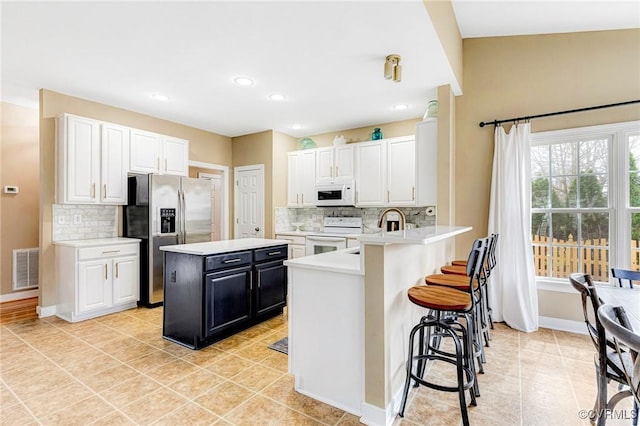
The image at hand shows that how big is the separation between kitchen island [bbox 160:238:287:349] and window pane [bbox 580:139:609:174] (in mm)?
3350

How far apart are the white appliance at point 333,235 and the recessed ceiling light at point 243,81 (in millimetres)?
2404

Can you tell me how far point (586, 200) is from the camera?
3.17m

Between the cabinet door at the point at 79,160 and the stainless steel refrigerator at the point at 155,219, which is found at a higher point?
the cabinet door at the point at 79,160

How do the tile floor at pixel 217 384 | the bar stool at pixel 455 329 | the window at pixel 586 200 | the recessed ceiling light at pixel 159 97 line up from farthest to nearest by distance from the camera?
the recessed ceiling light at pixel 159 97 < the window at pixel 586 200 < the tile floor at pixel 217 384 < the bar stool at pixel 455 329

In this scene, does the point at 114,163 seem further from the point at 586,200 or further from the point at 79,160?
the point at 586,200

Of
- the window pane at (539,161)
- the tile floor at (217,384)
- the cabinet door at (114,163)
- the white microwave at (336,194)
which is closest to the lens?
the tile floor at (217,384)

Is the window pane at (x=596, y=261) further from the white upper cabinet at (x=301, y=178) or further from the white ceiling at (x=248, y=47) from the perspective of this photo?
the white upper cabinet at (x=301, y=178)

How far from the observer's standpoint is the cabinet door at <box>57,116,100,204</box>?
3594 mm

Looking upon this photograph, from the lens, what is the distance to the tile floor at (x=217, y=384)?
1.87 m

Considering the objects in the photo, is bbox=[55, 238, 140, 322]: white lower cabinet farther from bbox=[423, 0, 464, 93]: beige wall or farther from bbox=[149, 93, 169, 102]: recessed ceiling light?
bbox=[423, 0, 464, 93]: beige wall

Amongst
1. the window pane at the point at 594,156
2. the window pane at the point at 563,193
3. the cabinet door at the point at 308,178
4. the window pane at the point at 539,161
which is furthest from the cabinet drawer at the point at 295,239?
the window pane at the point at 594,156

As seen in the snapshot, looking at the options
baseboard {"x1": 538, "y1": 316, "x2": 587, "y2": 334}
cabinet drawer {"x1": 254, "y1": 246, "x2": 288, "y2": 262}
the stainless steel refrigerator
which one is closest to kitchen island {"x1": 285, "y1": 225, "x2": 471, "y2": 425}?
cabinet drawer {"x1": 254, "y1": 246, "x2": 288, "y2": 262}

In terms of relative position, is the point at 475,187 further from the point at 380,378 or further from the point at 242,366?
the point at 242,366

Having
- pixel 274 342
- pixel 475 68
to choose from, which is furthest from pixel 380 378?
pixel 475 68
